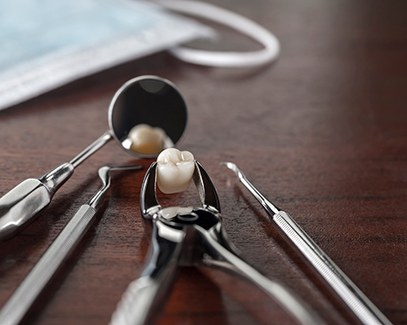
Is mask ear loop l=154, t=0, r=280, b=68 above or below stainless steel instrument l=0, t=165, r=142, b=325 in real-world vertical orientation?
above

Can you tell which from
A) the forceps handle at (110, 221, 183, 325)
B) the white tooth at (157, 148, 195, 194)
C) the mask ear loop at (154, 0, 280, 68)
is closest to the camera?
the forceps handle at (110, 221, 183, 325)

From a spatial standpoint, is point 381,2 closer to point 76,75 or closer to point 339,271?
point 76,75

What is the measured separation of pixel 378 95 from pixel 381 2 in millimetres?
274

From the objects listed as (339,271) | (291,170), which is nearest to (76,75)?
(291,170)

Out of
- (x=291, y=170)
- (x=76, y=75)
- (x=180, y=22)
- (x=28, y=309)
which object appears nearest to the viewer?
(x=28, y=309)

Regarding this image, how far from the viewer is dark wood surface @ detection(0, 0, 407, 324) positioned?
316 millimetres

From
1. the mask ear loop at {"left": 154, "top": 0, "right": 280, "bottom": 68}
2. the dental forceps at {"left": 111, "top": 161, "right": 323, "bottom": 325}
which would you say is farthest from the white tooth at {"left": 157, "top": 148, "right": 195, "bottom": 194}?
the mask ear loop at {"left": 154, "top": 0, "right": 280, "bottom": 68}

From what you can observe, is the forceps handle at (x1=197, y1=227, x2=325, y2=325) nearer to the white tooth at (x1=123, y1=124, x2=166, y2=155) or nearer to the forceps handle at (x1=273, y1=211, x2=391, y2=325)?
the forceps handle at (x1=273, y1=211, x2=391, y2=325)

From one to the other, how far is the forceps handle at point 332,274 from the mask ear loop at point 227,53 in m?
0.28

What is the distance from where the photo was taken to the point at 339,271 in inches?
12.7

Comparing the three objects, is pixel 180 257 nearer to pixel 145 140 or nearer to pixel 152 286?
pixel 152 286

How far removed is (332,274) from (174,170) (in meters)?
0.11

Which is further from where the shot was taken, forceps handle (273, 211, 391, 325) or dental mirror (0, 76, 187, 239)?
dental mirror (0, 76, 187, 239)

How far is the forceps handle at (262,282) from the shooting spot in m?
0.28
